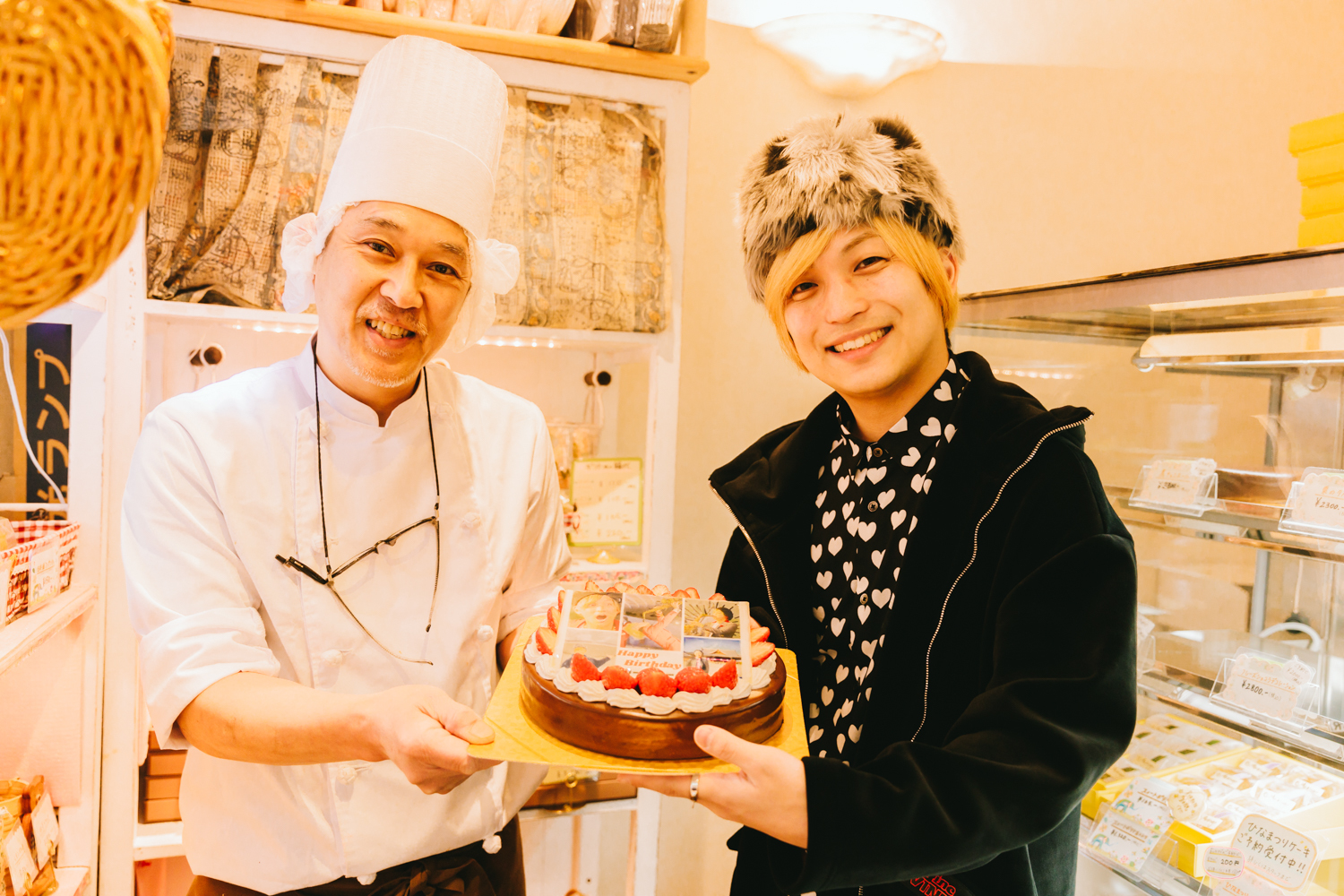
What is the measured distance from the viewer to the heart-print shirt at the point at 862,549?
1440 mm

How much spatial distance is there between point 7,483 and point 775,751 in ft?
6.56

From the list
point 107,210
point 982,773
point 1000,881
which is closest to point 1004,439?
point 982,773

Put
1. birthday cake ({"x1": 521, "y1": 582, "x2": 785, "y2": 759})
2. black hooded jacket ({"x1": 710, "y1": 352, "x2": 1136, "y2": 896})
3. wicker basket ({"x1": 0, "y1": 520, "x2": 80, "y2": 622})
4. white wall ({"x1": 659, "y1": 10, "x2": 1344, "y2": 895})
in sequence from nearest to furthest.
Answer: black hooded jacket ({"x1": 710, "y1": 352, "x2": 1136, "y2": 896})
birthday cake ({"x1": 521, "y1": 582, "x2": 785, "y2": 759})
wicker basket ({"x1": 0, "y1": 520, "x2": 80, "y2": 622})
white wall ({"x1": 659, "y1": 10, "x2": 1344, "y2": 895})

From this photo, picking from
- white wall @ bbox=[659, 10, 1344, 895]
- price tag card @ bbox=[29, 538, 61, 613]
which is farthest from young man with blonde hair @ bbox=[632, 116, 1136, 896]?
price tag card @ bbox=[29, 538, 61, 613]

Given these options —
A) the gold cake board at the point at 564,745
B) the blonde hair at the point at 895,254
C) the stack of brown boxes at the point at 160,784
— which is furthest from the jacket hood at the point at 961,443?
the stack of brown boxes at the point at 160,784

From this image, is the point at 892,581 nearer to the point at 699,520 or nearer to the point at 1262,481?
the point at 1262,481

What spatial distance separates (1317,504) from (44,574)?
2.44m

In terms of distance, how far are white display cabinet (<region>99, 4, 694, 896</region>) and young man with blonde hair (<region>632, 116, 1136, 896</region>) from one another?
2.36 feet

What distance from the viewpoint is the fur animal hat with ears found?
140 cm

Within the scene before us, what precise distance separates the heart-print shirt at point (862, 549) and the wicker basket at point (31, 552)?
59.7 inches

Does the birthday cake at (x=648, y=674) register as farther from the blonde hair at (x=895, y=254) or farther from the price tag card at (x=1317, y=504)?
the price tag card at (x=1317, y=504)

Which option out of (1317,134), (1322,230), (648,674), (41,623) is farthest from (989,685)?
(41,623)

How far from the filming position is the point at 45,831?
182 centimetres

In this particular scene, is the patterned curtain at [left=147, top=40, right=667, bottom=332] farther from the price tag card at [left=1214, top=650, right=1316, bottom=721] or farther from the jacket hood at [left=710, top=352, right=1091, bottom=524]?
the price tag card at [left=1214, top=650, right=1316, bottom=721]
